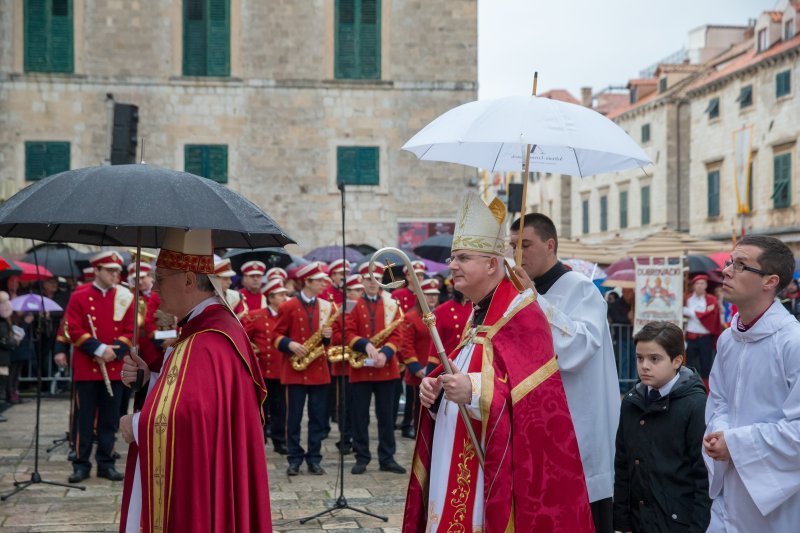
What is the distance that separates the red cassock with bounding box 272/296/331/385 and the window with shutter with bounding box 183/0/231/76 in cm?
1379

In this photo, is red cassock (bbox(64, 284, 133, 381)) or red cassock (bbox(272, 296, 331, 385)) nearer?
red cassock (bbox(64, 284, 133, 381))

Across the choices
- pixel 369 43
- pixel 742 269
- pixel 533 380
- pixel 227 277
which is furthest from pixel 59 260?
pixel 742 269

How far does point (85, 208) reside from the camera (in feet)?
13.3

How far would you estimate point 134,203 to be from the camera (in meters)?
4.07

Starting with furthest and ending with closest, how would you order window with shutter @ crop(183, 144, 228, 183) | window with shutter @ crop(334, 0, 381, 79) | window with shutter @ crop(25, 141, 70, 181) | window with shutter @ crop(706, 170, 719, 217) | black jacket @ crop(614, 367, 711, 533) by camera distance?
window with shutter @ crop(706, 170, 719, 217), window with shutter @ crop(334, 0, 381, 79), window with shutter @ crop(183, 144, 228, 183), window with shutter @ crop(25, 141, 70, 181), black jacket @ crop(614, 367, 711, 533)

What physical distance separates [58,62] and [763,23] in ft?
91.6

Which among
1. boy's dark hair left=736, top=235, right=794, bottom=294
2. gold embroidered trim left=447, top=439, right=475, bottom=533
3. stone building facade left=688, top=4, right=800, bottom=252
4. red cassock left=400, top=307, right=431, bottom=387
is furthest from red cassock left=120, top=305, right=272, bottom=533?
stone building facade left=688, top=4, right=800, bottom=252

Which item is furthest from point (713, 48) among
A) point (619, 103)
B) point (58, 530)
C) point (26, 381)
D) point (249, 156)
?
point (58, 530)

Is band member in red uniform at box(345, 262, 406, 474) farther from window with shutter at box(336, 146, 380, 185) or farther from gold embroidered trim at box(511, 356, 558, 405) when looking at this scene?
window with shutter at box(336, 146, 380, 185)

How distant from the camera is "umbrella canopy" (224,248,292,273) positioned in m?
17.5

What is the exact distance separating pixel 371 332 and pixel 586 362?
5759 mm

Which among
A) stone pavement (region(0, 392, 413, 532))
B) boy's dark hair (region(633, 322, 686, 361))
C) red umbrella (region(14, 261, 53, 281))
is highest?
red umbrella (region(14, 261, 53, 281))

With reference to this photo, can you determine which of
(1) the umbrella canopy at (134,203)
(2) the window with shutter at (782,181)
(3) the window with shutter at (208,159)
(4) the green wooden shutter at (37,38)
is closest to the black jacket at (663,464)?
(1) the umbrella canopy at (134,203)

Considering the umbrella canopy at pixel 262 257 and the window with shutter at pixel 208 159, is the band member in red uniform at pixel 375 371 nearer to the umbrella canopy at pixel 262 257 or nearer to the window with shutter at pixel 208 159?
the umbrella canopy at pixel 262 257
